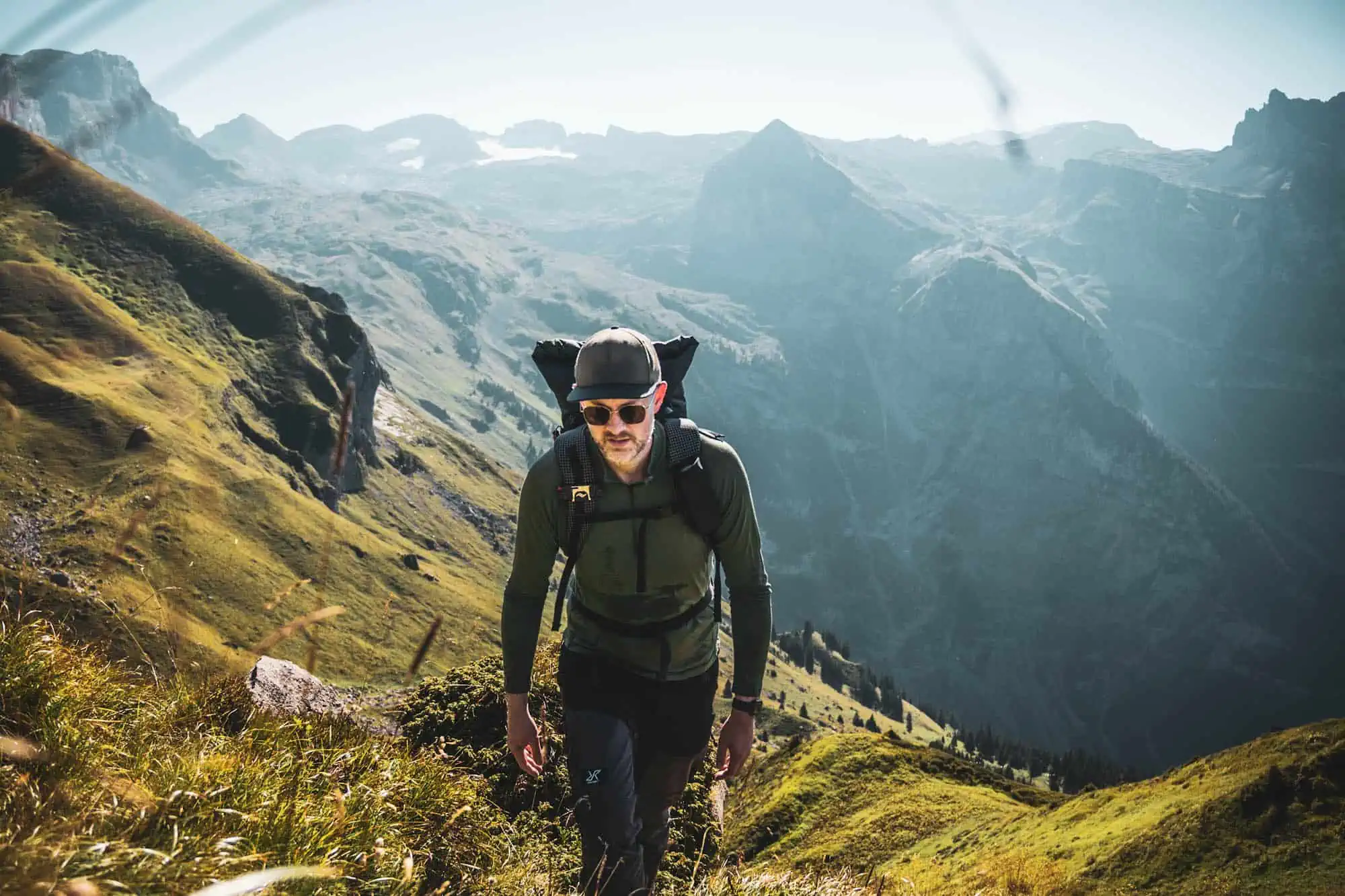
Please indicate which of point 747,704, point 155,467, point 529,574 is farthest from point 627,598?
point 155,467

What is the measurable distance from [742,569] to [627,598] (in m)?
1.10

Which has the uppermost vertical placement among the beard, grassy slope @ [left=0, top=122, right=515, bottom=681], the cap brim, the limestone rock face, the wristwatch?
the cap brim

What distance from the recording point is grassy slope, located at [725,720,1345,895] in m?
12.3

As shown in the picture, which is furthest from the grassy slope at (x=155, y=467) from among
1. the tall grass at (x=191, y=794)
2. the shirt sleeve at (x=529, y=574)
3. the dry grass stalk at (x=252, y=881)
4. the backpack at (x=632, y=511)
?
the dry grass stalk at (x=252, y=881)

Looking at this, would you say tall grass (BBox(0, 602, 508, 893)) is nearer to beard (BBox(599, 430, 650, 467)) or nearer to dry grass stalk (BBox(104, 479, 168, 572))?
dry grass stalk (BBox(104, 479, 168, 572))

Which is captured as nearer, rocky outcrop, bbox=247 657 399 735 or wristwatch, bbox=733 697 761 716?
rocky outcrop, bbox=247 657 399 735

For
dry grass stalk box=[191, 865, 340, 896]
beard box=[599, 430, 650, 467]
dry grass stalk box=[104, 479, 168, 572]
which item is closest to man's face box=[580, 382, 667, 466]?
beard box=[599, 430, 650, 467]

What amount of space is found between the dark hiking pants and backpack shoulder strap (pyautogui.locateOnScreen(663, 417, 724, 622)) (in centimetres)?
151

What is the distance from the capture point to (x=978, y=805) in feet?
83.7

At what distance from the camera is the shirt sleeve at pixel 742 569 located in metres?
7.38

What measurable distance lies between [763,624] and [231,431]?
20576 centimetres

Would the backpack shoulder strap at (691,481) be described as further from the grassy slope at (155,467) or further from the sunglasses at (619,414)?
the grassy slope at (155,467)

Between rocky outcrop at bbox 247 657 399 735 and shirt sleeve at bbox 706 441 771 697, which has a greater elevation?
shirt sleeve at bbox 706 441 771 697

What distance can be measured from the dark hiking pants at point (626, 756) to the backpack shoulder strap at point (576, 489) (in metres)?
0.76
